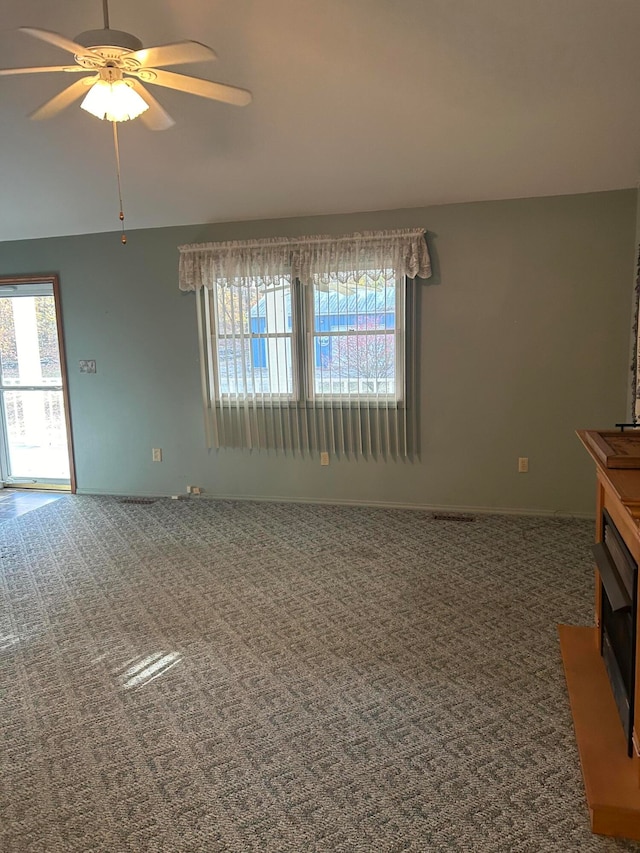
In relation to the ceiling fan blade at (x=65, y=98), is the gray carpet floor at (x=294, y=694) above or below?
below

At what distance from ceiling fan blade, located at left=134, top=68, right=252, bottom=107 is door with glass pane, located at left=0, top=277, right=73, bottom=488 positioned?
3274mm

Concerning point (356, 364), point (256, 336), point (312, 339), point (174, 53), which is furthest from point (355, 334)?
point (174, 53)

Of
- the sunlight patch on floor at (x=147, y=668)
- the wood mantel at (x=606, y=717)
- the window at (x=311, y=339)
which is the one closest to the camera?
the wood mantel at (x=606, y=717)

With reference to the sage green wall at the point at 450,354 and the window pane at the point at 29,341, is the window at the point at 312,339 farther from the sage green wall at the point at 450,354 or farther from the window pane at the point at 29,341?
the window pane at the point at 29,341

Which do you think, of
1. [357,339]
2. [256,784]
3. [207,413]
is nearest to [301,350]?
[357,339]

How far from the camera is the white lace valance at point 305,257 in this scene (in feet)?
14.0

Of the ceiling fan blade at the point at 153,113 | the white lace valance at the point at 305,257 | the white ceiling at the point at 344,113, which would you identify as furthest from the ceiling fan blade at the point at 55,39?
the white lace valance at the point at 305,257

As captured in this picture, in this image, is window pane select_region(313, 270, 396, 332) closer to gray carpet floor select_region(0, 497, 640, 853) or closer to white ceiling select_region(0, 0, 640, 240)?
white ceiling select_region(0, 0, 640, 240)

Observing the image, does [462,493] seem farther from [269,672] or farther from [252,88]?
[252,88]

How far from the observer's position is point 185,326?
195 inches

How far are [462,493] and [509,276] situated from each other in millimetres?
1622

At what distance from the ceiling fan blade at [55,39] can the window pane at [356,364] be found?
2.72 meters

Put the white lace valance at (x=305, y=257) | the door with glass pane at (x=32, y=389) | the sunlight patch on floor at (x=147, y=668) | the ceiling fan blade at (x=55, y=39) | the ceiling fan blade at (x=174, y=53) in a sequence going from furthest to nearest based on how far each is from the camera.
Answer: the door with glass pane at (x=32, y=389), the white lace valance at (x=305, y=257), the sunlight patch on floor at (x=147, y=668), the ceiling fan blade at (x=174, y=53), the ceiling fan blade at (x=55, y=39)

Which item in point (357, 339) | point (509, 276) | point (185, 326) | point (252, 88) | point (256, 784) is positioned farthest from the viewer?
point (185, 326)
